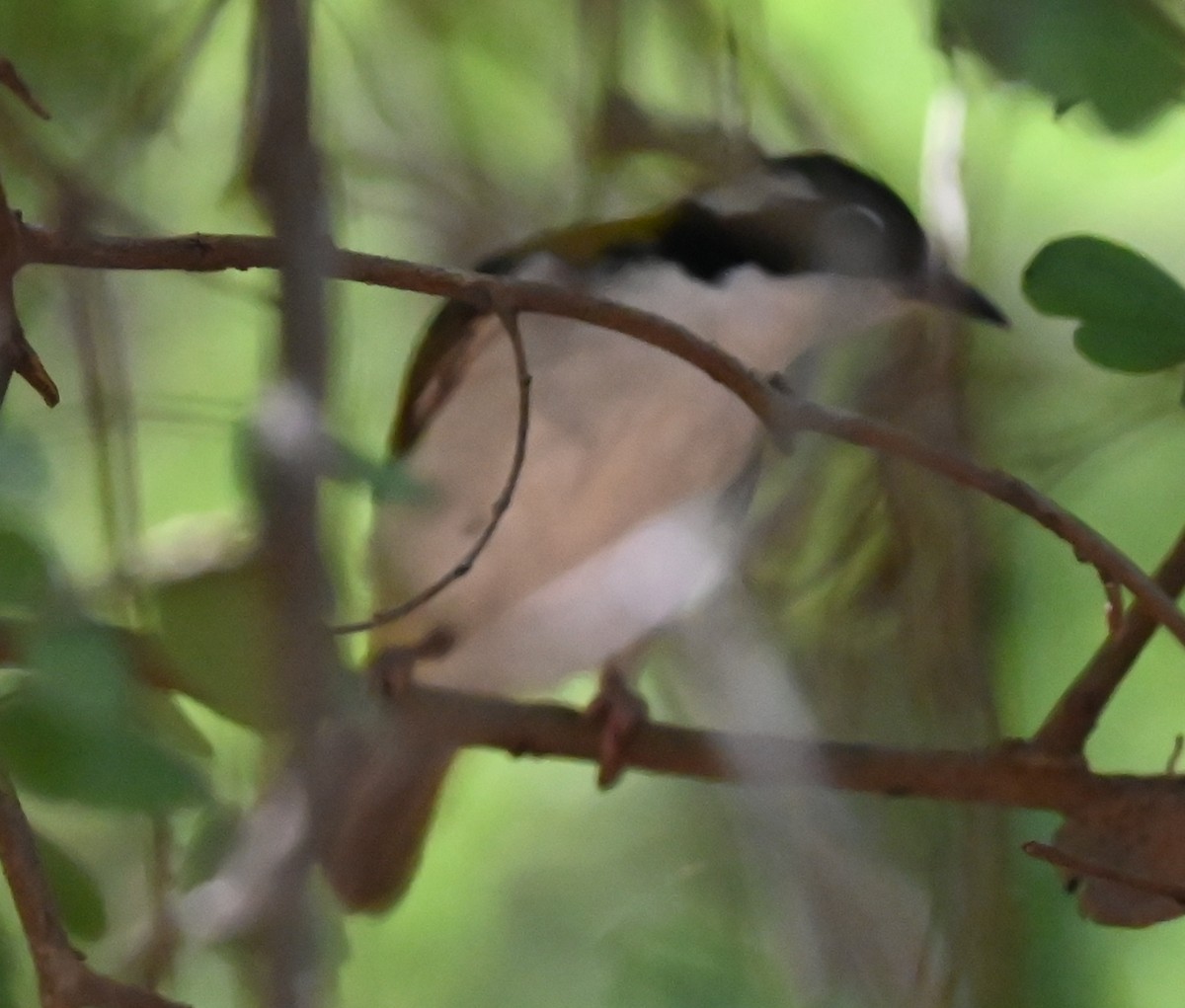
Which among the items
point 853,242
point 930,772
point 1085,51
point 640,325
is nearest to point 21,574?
point 640,325

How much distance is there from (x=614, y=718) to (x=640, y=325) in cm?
57

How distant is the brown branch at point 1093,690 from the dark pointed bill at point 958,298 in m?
0.23

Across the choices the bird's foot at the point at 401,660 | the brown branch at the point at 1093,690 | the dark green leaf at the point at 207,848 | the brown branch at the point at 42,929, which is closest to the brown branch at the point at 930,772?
the brown branch at the point at 1093,690

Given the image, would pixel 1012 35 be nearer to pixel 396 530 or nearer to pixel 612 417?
pixel 612 417

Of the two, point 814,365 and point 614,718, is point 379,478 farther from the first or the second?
point 814,365

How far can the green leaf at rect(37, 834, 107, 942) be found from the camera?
75 cm

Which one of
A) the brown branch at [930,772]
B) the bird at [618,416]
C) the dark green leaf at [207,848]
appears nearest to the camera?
the dark green leaf at [207,848]

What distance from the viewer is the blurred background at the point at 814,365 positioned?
1.05 meters

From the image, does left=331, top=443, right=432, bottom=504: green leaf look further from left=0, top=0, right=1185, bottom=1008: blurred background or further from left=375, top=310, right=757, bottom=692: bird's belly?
left=375, top=310, right=757, bottom=692: bird's belly

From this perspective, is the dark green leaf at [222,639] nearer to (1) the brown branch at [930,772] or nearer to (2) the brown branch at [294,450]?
(2) the brown branch at [294,450]

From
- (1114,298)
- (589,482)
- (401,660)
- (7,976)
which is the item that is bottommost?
(401,660)

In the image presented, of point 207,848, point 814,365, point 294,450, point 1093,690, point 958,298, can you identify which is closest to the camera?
point 294,450

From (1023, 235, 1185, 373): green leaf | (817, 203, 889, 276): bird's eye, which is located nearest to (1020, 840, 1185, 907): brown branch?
(1023, 235, 1185, 373): green leaf

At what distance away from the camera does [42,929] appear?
0.65m
